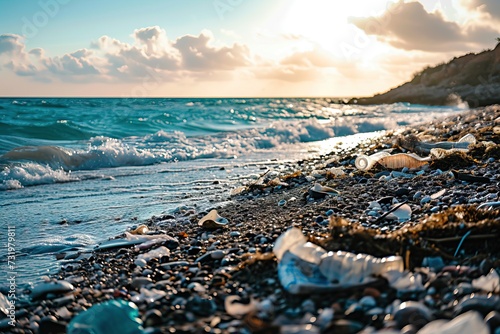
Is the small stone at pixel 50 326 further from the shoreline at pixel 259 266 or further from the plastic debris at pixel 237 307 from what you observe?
the plastic debris at pixel 237 307

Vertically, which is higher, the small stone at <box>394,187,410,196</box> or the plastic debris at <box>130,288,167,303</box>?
the small stone at <box>394,187,410,196</box>

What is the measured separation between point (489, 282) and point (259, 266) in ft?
3.79

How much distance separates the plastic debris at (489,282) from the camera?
1.85 meters

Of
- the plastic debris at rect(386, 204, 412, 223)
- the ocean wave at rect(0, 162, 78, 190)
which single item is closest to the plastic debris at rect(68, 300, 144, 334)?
the plastic debris at rect(386, 204, 412, 223)

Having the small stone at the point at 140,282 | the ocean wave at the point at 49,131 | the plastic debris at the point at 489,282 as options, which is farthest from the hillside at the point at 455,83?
the small stone at the point at 140,282

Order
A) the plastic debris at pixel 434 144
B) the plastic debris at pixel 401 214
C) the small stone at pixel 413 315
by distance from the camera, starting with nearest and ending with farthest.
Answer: the small stone at pixel 413 315 < the plastic debris at pixel 401 214 < the plastic debris at pixel 434 144

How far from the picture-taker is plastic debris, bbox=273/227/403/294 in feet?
6.53

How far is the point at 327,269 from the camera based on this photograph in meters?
2.08

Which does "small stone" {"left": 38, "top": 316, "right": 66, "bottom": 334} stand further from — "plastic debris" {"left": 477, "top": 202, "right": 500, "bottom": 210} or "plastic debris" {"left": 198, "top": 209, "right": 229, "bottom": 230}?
"plastic debris" {"left": 477, "top": 202, "right": 500, "bottom": 210}

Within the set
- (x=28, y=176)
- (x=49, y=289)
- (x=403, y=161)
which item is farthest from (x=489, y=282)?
(x=28, y=176)

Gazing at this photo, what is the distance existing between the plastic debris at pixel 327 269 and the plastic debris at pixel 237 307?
19 cm

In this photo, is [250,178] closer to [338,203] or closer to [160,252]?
[338,203]

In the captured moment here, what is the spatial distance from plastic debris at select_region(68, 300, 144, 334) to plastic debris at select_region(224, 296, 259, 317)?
409 millimetres

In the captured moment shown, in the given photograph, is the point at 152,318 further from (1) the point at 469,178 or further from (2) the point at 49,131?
(2) the point at 49,131
